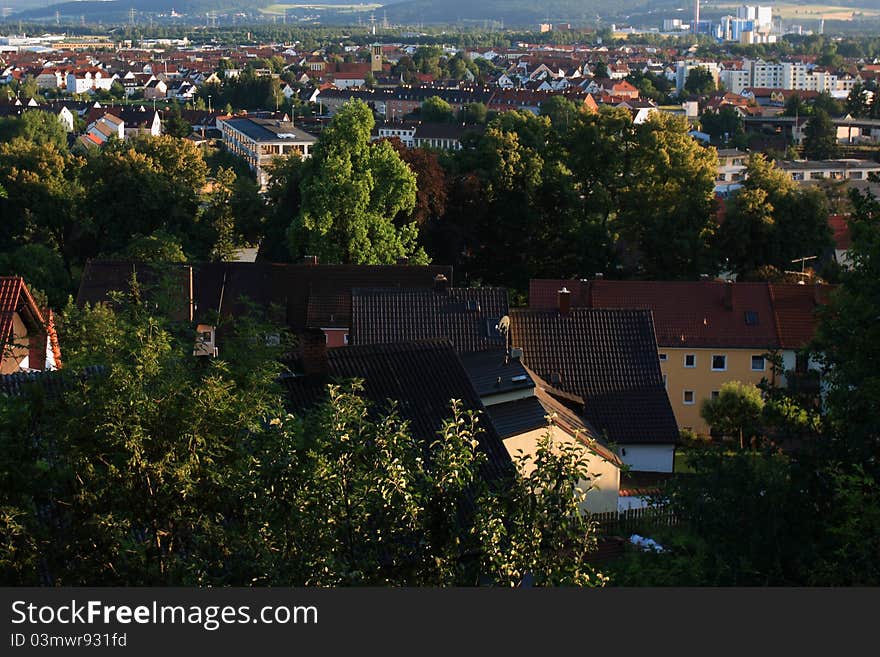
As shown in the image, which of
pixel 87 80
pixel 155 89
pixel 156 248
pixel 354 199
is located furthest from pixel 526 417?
pixel 87 80

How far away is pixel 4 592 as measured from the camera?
187 inches

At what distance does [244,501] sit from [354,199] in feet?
66.0

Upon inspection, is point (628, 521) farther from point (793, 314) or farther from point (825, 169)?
point (825, 169)

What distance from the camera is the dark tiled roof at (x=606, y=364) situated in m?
17.5

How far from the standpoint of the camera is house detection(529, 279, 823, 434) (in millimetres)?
22094

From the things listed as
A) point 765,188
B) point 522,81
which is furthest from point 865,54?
point 765,188

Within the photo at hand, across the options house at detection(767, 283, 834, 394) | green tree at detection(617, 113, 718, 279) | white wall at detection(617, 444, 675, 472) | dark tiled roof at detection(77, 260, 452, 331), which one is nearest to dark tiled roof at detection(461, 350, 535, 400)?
white wall at detection(617, 444, 675, 472)

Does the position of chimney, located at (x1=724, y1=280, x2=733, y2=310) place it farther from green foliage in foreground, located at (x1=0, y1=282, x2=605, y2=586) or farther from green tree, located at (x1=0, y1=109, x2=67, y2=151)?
green tree, located at (x1=0, y1=109, x2=67, y2=151)

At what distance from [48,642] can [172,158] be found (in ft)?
92.8

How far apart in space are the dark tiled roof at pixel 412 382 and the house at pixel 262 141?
138 ft

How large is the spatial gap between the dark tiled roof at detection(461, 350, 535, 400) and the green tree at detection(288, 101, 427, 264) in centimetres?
1034

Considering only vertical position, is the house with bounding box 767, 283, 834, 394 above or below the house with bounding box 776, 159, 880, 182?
above

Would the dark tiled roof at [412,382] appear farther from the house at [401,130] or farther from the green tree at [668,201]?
the house at [401,130]

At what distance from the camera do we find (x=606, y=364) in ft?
59.8
